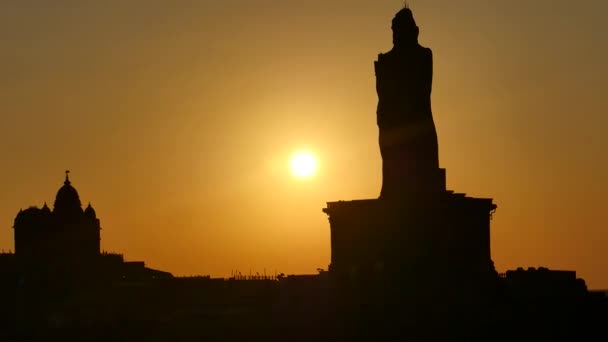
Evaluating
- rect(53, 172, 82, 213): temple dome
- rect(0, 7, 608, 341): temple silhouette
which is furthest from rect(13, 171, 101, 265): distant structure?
rect(0, 7, 608, 341): temple silhouette

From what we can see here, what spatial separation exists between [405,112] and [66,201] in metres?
30.1

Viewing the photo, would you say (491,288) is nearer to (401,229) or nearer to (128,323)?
(401,229)

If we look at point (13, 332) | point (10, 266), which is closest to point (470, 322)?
point (13, 332)

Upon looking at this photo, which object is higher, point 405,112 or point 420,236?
point 405,112

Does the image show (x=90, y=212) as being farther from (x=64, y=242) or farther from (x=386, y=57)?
(x=386, y=57)

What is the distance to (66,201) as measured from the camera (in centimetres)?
10594

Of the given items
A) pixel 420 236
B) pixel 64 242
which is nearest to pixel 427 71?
pixel 420 236

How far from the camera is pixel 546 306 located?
251ft

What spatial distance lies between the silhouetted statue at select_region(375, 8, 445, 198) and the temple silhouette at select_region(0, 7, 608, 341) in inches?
1.6

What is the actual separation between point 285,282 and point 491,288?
10.2 m

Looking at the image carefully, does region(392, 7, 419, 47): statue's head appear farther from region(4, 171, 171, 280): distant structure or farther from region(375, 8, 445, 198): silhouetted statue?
region(4, 171, 171, 280): distant structure

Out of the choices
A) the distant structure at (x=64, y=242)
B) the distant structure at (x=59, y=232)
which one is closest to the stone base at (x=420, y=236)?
the distant structure at (x=64, y=242)

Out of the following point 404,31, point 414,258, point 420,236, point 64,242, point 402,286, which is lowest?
point 402,286

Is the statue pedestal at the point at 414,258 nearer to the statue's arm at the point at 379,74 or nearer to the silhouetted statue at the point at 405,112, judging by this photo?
the silhouetted statue at the point at 405,112
